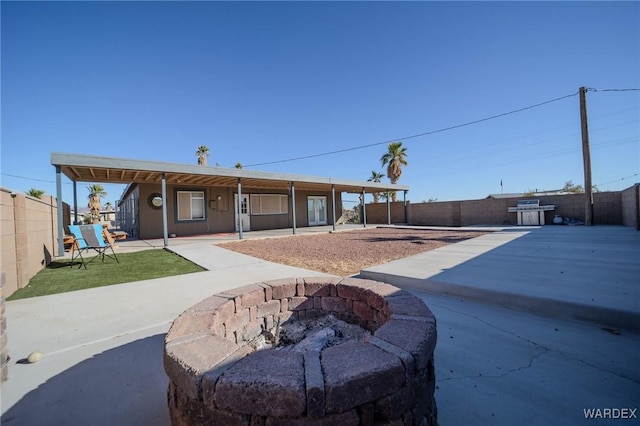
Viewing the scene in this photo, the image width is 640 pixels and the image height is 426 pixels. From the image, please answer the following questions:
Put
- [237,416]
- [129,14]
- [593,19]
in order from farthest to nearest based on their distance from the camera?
[593,19], [129,14], [237,416]

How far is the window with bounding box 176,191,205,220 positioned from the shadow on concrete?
1128 cm

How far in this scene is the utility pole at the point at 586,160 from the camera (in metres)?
11.2

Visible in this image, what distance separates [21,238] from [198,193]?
851 centimetres

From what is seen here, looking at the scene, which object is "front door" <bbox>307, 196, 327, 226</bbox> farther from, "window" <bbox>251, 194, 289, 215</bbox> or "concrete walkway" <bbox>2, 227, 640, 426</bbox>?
"concrete walkway" <bbox>2, 227, 640, 426</bbox>

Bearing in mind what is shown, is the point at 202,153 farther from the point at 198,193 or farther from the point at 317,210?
the point at 317,210

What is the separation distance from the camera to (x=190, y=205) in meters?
12.5

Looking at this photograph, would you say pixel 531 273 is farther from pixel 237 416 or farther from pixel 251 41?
pixel 251 41

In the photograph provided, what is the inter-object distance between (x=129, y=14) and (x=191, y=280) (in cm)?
793

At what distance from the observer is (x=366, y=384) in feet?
3.16

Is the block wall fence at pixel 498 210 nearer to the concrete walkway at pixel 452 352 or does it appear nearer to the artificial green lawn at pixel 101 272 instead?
the concrete walkway at pixel 452 352

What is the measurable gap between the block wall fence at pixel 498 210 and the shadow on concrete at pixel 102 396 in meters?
13.5

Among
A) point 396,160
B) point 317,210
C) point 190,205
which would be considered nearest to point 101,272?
point 190,205

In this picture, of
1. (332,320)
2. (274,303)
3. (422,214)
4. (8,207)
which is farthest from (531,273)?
(422,214)

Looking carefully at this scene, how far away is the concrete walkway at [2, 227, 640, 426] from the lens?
1.48 metres
